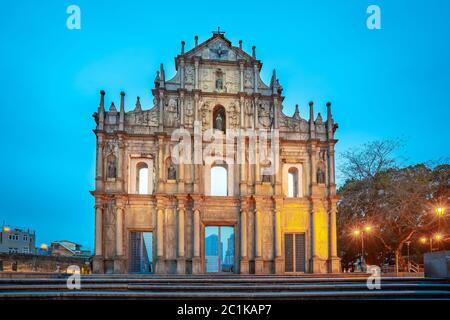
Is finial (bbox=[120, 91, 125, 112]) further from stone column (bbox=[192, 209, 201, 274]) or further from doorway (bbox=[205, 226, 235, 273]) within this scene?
doorway (bbox=[205, 226, 235, 273])

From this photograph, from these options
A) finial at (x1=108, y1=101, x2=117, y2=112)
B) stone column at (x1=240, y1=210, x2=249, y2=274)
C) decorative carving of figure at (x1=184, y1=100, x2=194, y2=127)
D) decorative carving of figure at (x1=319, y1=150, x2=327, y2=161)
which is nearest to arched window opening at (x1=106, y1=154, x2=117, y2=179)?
finial at (x1=108, y1=101, x2=117, y2=112)

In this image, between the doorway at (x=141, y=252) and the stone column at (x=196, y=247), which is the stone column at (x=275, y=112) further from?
the doorway at (x=141, y=252)

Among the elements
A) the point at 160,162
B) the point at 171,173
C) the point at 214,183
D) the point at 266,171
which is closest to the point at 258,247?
the point at 266,171

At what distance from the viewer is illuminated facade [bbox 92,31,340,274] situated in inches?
1043

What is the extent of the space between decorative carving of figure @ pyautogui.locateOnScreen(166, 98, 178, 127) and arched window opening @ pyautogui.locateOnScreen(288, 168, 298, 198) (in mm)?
8082

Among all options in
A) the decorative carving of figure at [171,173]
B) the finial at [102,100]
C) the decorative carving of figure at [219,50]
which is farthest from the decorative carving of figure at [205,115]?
the finial at [102,100]

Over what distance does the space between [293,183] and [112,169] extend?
1150 centimetres

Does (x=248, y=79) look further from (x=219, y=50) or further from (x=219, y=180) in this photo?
(x=219, y=180)

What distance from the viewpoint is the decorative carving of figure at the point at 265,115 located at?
28872 millimetres

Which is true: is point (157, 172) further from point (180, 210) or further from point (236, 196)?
point (236, 196)

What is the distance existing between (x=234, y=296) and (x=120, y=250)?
1488 centimetres

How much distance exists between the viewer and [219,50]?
29672mm
